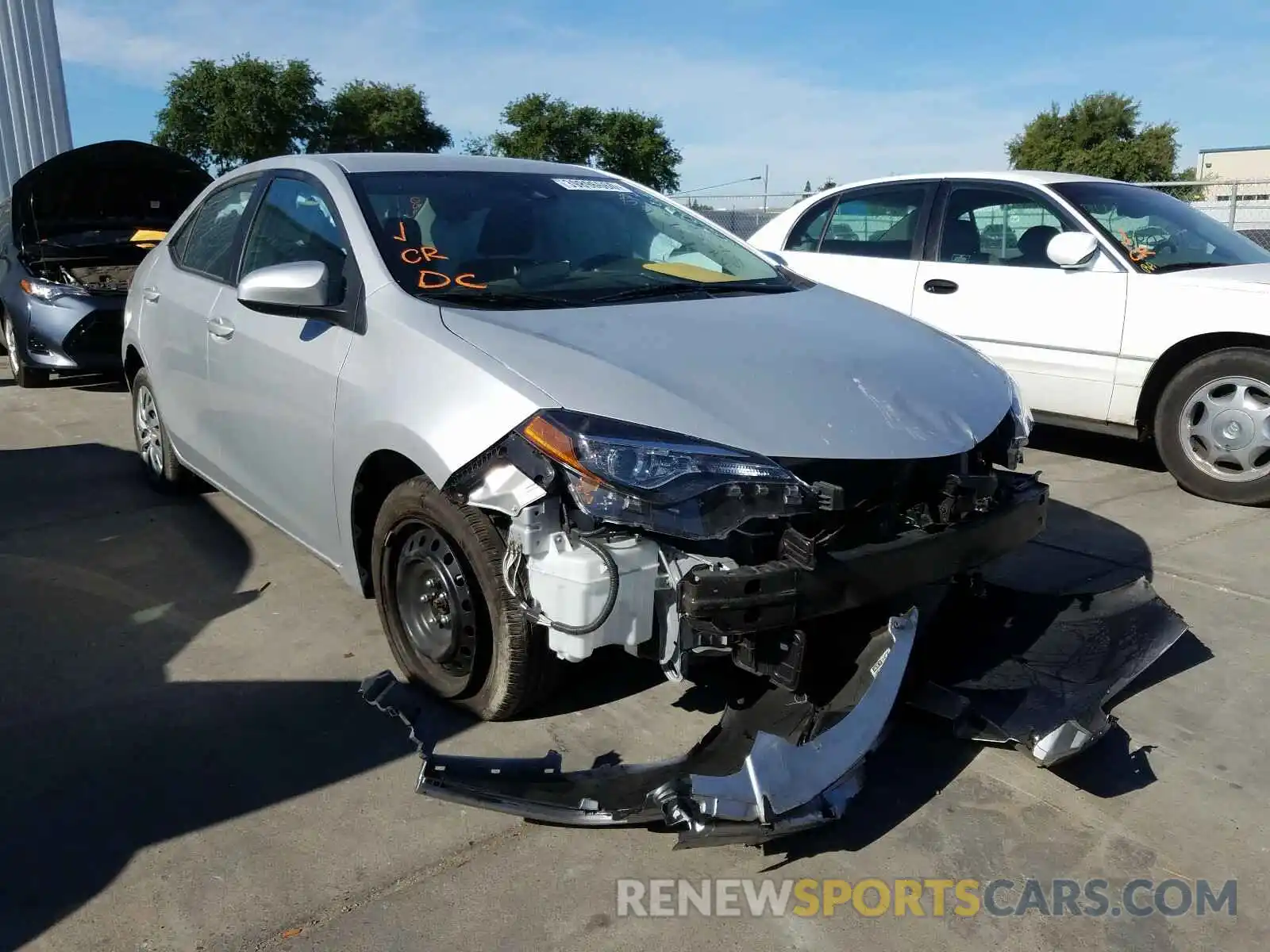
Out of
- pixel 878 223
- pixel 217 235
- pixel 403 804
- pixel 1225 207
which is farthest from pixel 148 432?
pixel 1225 207

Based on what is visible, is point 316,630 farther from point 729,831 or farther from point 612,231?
point 729,831

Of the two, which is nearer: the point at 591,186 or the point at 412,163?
the point at 412,163

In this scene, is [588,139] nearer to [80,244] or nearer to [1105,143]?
[1105,143]

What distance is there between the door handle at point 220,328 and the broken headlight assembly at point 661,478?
76.5 inches

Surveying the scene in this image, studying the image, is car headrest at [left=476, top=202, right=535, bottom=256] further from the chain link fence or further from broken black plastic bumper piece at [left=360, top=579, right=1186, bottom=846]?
the chain link fence

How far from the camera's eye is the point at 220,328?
3908mm

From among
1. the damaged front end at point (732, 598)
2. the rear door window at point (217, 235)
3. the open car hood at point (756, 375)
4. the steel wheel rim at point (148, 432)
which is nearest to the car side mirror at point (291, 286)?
the open car hood at point (756, 375)

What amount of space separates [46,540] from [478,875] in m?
3.35

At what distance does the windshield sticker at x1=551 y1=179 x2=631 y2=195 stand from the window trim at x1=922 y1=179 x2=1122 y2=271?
9.64 ft

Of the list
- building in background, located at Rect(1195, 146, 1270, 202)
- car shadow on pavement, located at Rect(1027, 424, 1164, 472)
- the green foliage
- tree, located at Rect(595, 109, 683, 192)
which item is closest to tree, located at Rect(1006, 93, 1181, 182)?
building in background, located at Rect(1195, 146, 1270, 202)

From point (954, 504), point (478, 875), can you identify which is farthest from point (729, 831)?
point (954, 504)

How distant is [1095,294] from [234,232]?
4486mm

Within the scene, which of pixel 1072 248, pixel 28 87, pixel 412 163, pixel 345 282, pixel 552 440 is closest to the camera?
pixel 552 440

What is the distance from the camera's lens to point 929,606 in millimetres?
3021
